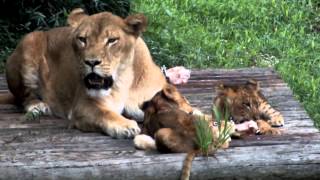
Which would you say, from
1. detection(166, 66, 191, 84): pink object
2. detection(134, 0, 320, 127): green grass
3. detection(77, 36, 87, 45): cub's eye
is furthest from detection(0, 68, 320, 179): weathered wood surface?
detection(134, 0, 320, 127): green grass

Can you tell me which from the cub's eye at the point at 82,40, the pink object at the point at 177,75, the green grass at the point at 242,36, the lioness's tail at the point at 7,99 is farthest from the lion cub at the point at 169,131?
the green grass at the point at 242,36

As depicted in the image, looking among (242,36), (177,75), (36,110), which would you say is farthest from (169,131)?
(242,36)

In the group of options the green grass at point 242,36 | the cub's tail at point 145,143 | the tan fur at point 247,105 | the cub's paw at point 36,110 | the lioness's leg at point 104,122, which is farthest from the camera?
the green grass at point 242,36

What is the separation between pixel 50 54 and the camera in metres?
5.98

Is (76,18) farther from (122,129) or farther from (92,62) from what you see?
(122,129)

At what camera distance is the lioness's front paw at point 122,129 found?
5160mm

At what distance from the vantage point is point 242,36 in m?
8.89

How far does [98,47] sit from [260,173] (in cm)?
123

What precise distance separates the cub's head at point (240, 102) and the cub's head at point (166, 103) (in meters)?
0.22

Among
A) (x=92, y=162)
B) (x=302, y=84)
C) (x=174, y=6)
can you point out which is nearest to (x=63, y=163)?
(x=92, y=162)

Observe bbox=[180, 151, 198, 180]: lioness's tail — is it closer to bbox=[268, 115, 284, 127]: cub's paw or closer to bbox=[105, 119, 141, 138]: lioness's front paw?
bbox=[105, 119, 141, 138]: lioness's front paw

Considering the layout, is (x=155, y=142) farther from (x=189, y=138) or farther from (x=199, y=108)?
(x=199, y=108)

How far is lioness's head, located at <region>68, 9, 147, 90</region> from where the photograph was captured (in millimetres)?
5121

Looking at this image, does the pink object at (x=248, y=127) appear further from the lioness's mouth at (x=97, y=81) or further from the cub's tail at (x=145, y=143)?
the lioness's mouth at (x=97, y=81)
